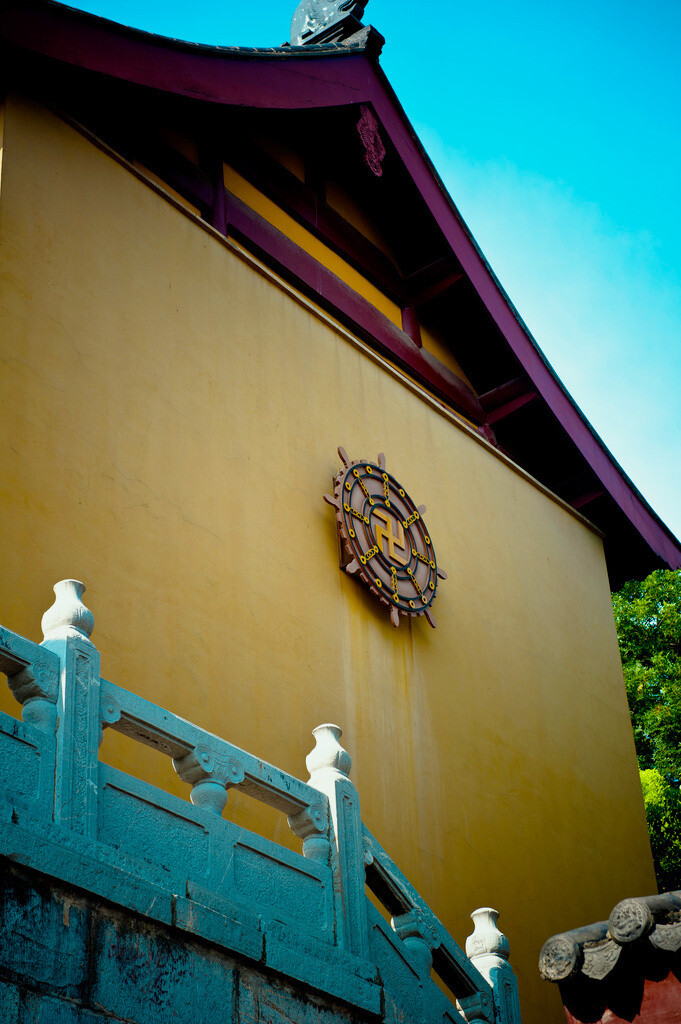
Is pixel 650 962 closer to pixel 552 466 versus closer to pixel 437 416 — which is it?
pixel 437 416

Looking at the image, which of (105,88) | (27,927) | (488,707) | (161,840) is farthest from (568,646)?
(27,927)

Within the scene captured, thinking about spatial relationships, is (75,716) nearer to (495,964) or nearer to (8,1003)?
(8,1003)

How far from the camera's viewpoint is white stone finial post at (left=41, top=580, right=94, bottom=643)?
4.17 metres

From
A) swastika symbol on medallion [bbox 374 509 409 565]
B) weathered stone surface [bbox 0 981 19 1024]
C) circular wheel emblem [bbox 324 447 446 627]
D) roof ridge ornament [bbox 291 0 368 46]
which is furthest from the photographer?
roof ridge ornament [bbox 291 0 368 46]

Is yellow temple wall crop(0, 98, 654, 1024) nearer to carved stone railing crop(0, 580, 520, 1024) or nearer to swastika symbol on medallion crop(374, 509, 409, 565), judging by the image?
swastika symbol on medallion crop(374, 509, 409, 565)

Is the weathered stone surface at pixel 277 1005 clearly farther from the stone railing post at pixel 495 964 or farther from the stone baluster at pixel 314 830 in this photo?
the stone railing post at pixel 495 964

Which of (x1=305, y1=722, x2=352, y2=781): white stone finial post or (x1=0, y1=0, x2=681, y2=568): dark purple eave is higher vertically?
(x1=0, y1=0, x2=681, y2=568): dark purple eave

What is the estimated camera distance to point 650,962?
193 inches

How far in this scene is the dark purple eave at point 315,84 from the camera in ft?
23.6

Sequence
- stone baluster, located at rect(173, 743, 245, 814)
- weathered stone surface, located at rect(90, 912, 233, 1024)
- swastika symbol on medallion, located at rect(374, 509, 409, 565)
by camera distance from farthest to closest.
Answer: swastika symbol on medallion, located at rect(374, 509, 409, 565)
stone baluster, located at rect(173, 743, 245, 814)
weathered stone surface, located at rect(90, 912, 233, 1024)

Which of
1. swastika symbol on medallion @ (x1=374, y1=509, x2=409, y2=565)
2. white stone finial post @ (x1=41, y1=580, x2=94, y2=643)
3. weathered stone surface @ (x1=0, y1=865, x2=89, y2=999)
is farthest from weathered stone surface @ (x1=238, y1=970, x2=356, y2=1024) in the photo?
swastika symbol on medallion @ (x1=374, y1=509, x2=409, y2=565)

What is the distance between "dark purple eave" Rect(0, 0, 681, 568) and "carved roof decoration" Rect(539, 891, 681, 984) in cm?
584

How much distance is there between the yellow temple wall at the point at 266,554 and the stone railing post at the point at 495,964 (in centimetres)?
139

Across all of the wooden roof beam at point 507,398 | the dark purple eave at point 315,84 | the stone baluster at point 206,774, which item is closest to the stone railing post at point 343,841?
the stone baluster at point 206,774
